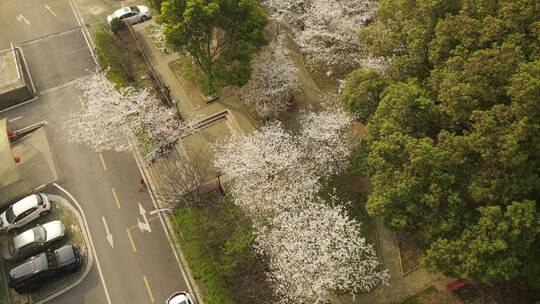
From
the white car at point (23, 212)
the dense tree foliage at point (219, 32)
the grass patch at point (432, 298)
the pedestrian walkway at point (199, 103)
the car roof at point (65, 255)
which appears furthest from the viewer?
the pedestrian walkway at point (199, 103)

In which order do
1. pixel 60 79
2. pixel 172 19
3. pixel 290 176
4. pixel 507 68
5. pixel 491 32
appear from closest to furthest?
pixel 507 68 < pixel 491 32 < pixel 290 176 < pixel 172 19 < pixel 60 79

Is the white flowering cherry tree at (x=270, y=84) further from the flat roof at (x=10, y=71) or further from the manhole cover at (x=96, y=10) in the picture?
the manhole cover at (x=96, y=10)

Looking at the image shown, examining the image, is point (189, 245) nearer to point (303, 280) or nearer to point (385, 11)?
point (303, 280)

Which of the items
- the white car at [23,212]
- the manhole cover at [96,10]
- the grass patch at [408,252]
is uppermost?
the manhole cover at [96,10]

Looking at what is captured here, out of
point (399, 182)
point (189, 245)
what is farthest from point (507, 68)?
point (189, 245)

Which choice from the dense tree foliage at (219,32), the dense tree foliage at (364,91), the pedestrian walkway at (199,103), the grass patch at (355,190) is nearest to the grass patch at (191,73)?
the pedestrian walkway at (199,103)

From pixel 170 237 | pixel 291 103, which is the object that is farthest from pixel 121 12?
pixel 170 237

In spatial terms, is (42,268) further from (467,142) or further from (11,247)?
(467,142)
